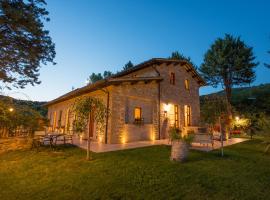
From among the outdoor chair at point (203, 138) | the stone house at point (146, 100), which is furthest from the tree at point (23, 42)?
the outdoor chair at point (203, 138)

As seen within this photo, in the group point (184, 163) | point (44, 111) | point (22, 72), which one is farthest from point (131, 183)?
point (44, 111)

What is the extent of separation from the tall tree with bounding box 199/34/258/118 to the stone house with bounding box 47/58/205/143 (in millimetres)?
8212

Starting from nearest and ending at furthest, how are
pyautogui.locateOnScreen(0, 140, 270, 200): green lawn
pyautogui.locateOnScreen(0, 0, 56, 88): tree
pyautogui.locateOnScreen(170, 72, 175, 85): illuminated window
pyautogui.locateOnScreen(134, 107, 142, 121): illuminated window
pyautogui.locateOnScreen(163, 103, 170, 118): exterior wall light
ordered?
pyautogui.locateOnScreen(0, 140, 270, 200): green lawn → pyautogui.locateOnScreen(0, 0, 56, 88): tree → pyautogui.locateOnScreen(134, 107, 142, 121): illuminated window → pyautogui.locateOnScreen(163, 103, 170, 118): exterior wall light → pyautogui.locateOnScreen(170, 72, 175, 85): illuminated window

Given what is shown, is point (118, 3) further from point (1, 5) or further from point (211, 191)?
point (211, 191)

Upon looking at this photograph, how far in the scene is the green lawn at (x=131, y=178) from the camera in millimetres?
3664

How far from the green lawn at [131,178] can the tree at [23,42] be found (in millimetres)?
5854

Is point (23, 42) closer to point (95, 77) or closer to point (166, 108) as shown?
point (166, 108)

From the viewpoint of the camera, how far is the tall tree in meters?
22.7

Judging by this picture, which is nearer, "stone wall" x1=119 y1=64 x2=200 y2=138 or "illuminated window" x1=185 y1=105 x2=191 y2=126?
"stone wall" x1=119 y1=64 x2=200 y2=138

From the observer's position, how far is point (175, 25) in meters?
71.2

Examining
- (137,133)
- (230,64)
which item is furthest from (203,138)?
(230,64)

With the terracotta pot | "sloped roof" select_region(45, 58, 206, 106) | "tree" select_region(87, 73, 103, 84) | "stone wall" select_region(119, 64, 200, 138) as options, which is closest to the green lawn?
the terracotta pot

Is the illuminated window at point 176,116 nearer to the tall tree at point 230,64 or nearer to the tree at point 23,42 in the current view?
the tree at point 23,42

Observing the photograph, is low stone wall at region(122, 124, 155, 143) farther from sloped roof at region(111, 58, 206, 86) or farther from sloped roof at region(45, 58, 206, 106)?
sloped roof at region(111, 58, 206, 86)
